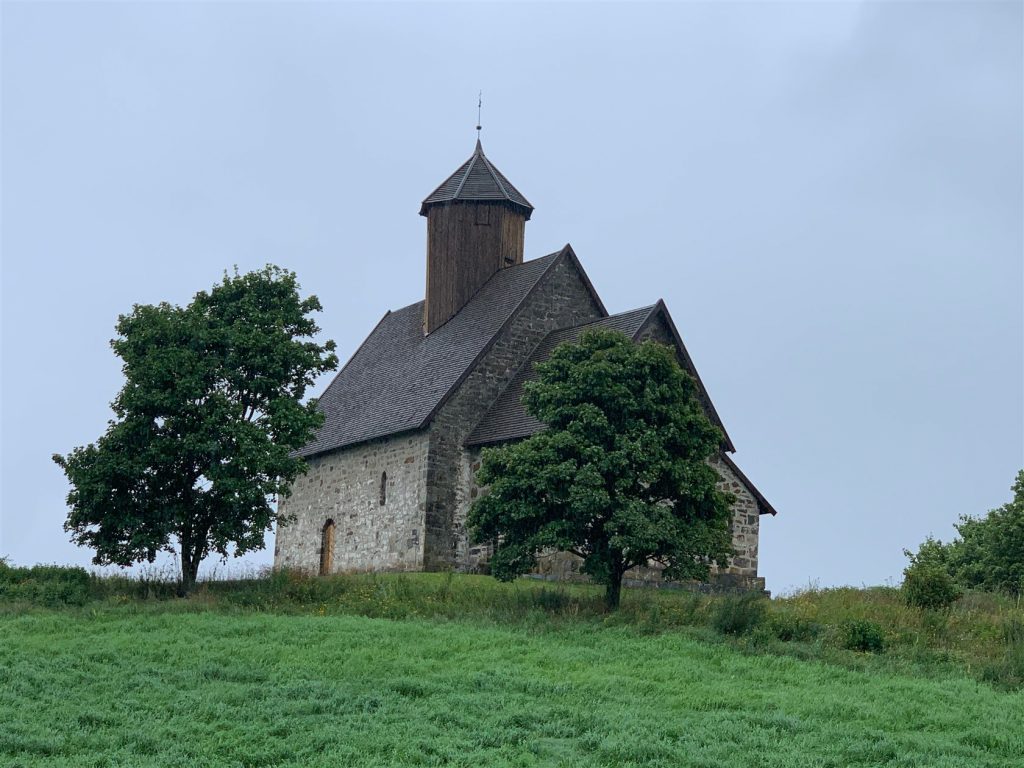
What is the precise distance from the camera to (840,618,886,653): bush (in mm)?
23969

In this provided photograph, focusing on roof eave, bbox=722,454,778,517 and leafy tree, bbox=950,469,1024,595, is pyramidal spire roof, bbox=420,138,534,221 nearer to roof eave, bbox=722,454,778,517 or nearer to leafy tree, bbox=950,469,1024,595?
roof eave, bbox=722,454,778,517

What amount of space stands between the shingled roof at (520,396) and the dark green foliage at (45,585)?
1121 centimetres

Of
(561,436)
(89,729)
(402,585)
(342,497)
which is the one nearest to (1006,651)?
(561,436)

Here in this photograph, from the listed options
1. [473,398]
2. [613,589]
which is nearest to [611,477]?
[613,589]

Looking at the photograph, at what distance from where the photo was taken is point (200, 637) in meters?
24.1

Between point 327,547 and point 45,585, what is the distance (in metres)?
12.4

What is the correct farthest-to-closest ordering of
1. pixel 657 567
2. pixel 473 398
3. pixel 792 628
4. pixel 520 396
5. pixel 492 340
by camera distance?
pixel 492 340, pixel 473 398, pixel 520 396, pixel 657 567, pixel 792 628

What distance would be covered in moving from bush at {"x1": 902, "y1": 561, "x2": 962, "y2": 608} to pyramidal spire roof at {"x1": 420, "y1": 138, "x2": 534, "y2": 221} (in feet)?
66.4

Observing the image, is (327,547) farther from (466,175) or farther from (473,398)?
(466,175)

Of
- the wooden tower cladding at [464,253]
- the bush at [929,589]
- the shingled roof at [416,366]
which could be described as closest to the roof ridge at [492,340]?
the shingled roof at [416,366]

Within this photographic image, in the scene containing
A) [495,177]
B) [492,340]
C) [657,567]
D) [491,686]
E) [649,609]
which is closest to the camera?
[491,686]

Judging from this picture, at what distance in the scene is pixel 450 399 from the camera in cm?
3778

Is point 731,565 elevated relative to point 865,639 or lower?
elevated

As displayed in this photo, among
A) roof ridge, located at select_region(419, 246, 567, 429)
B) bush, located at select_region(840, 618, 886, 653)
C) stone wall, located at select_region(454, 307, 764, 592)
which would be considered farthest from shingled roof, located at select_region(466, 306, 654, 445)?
bush, located at select_region(840, 618, 886, 653)
